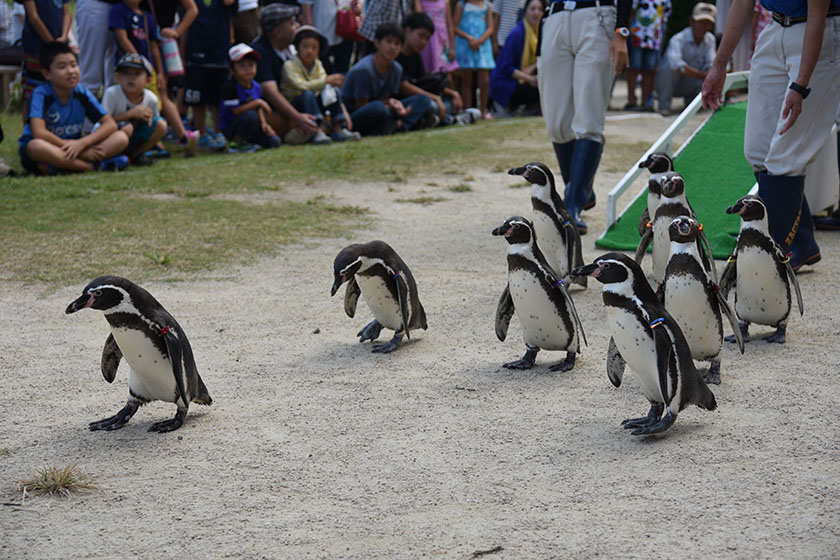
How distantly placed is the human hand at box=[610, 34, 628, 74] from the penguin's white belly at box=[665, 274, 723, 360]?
2195mm

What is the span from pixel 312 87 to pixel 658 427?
23.9 feet

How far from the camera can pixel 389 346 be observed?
3758mm

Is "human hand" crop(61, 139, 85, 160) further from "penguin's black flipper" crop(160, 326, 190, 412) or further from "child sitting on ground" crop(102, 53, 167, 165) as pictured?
"penguin's black flipper" crop(160, 326, 190, 412)

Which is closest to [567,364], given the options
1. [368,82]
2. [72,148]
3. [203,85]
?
[72,148]

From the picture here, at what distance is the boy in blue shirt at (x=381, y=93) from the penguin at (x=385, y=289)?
638cm

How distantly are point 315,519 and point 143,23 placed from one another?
7.04 m

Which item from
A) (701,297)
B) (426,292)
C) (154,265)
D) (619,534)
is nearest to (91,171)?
(154,265)

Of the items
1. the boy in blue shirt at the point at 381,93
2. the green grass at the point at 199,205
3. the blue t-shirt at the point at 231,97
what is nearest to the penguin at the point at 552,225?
the green grass at the point at 199,205

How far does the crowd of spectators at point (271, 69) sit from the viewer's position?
768cm

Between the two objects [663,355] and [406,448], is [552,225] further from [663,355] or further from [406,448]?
[406,448]

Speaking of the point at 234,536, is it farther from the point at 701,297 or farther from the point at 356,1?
the point at 356,1

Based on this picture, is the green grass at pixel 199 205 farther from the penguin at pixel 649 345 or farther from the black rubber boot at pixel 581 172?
the penguin at pixel 649 345

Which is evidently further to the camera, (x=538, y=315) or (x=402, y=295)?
(x=402, y=295)

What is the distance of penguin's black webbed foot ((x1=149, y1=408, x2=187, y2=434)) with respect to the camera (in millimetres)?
2979
